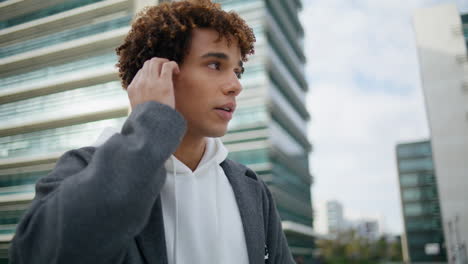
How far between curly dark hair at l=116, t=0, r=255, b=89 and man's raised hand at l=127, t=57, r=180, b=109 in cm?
23

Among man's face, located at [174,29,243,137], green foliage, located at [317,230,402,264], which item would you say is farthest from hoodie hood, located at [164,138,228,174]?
green foliage, located at [317,230,402,264]

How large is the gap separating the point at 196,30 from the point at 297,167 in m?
39.8

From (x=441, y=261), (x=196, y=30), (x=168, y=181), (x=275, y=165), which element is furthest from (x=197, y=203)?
(x=441, y=261)

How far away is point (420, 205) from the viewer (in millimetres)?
57188

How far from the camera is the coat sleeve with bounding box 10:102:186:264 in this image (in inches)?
32.4

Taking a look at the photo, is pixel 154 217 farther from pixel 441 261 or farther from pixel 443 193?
pixel 441 261

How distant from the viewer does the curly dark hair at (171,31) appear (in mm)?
1360

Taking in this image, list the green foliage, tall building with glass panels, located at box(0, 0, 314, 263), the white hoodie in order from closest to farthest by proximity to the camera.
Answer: the white hoodie → tall building with glass panels, located at box(0, 0, 314, 263) → the green foliage

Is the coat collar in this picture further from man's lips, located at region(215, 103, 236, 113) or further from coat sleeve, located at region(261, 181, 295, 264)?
man's lips, located at region(215, 103, 236, 113)

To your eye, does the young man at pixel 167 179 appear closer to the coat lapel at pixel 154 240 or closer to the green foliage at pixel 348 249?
the coat lapel at pixel 154 240

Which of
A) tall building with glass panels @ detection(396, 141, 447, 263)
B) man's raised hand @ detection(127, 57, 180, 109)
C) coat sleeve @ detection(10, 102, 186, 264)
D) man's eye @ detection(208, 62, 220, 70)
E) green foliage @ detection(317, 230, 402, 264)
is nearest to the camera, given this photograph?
coat sleeve @ detection(10, 102, 186, 264)

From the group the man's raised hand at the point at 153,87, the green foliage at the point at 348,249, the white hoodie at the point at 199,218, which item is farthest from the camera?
the green foliage at the point at 348,249

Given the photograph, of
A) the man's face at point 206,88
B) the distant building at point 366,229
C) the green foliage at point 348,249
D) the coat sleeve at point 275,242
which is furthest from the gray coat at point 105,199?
the green foliage at point 348,249

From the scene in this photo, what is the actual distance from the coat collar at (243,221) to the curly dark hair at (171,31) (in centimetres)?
53
